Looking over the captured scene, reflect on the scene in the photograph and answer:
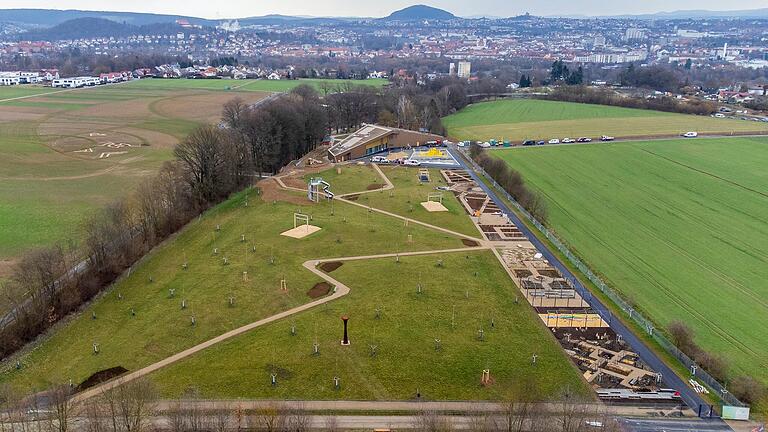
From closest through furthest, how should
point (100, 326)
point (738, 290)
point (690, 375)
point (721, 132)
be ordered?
point (690, 375), point (100, 326), point (738, 290), point (721, 132)

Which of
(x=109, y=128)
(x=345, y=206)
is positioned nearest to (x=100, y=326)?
(x=345, y=206)

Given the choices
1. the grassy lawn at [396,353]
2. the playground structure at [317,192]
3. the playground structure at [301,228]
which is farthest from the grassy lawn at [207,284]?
the grassy lawn at [396,353]

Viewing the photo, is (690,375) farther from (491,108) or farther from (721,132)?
(491,108)

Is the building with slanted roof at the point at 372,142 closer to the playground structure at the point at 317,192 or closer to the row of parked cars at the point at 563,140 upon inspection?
the row of parked cars at the point at 563,140

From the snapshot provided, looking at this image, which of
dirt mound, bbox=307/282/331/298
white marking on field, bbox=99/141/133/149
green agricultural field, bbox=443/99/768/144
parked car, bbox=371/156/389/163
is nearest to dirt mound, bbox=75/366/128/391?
dirt mound, bbox=307/282/331/298

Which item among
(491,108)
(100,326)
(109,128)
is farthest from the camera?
(491,108)

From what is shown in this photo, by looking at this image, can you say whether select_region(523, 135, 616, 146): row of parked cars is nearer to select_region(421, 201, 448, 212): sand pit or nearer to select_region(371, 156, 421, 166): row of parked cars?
select_region(371, 156, 421, 166): row of parked cars

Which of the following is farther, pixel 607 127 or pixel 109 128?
pixel 607 127
